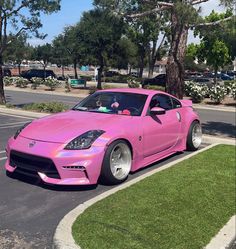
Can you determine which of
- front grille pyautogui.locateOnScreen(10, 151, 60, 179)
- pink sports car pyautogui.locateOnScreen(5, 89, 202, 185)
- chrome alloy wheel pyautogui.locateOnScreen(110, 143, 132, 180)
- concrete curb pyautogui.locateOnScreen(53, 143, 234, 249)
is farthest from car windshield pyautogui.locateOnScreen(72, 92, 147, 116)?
front grille pyautogui.locateOnScreen(10, 151, 60, 179)

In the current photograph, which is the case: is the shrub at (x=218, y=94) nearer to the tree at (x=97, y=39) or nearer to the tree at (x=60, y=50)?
the tree at (x=97, y=39)

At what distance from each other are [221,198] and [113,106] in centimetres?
230

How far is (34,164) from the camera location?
5758 mm

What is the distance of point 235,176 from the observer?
7.02 meters

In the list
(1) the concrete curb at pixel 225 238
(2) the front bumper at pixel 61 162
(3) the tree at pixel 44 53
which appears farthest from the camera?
(3) the tree at pixel 44 53

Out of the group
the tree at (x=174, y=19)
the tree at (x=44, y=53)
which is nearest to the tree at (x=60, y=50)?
the tree at (x=44, y=53)

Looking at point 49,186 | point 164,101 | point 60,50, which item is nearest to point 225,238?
point 49,186

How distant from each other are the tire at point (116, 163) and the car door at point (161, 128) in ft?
1.80

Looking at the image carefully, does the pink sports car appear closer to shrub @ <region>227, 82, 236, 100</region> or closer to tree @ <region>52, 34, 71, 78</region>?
shrub @ <region>227, 82, 236, 100</region>

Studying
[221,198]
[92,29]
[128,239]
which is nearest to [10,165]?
[128,239]

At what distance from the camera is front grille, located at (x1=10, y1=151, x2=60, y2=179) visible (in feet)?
18.5

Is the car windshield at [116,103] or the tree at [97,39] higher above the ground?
the tree at [97,39]

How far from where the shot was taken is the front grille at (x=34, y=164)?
5.64m

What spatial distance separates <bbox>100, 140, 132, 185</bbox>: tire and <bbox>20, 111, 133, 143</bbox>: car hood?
0.29 meters
